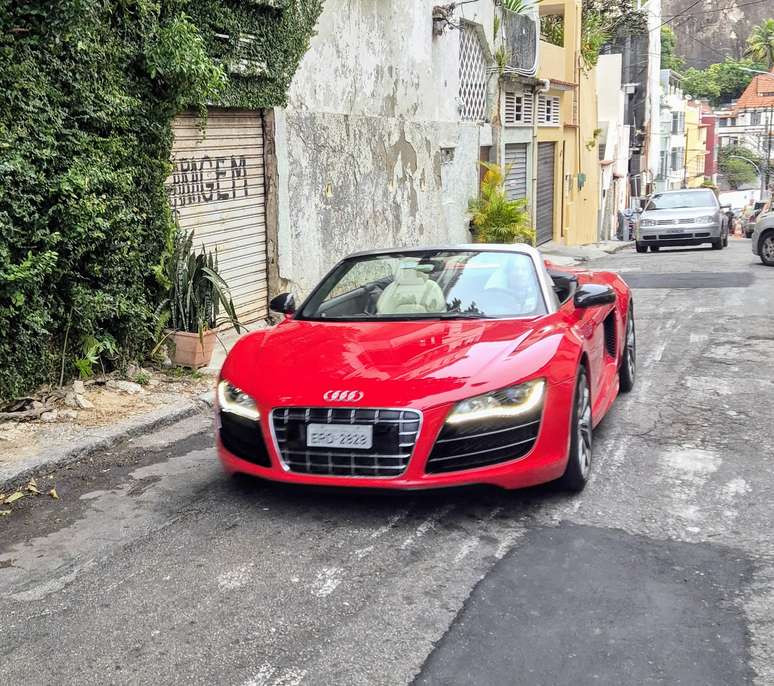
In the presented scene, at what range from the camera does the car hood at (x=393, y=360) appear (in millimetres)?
4770

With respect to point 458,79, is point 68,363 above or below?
below

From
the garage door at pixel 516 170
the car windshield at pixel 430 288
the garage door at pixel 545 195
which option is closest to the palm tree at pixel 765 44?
the garage door at pixel 545 195

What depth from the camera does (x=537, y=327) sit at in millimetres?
5508

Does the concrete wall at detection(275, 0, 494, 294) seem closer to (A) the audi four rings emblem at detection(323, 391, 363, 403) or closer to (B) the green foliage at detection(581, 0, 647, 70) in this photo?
(A) the audi four rings emblem at detection(323, 391, 363, 403)

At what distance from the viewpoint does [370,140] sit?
575 inches

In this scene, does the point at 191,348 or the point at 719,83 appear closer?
the point at 191,348

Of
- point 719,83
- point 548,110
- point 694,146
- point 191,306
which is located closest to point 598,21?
point 548,110

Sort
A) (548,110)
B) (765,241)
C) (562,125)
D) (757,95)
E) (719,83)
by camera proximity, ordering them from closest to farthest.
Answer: (765,241) < (548,110) < (562,125) < (757,95) < (719,83)

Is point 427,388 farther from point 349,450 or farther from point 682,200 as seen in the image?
point 682,200

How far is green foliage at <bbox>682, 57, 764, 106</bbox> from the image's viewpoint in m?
109

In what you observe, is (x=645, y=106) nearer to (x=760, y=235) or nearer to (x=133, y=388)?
(x=760, y=235)

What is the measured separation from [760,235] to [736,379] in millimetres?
11642

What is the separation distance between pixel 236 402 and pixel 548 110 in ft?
77.7

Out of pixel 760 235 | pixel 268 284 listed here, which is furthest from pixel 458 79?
pixel 268 284
